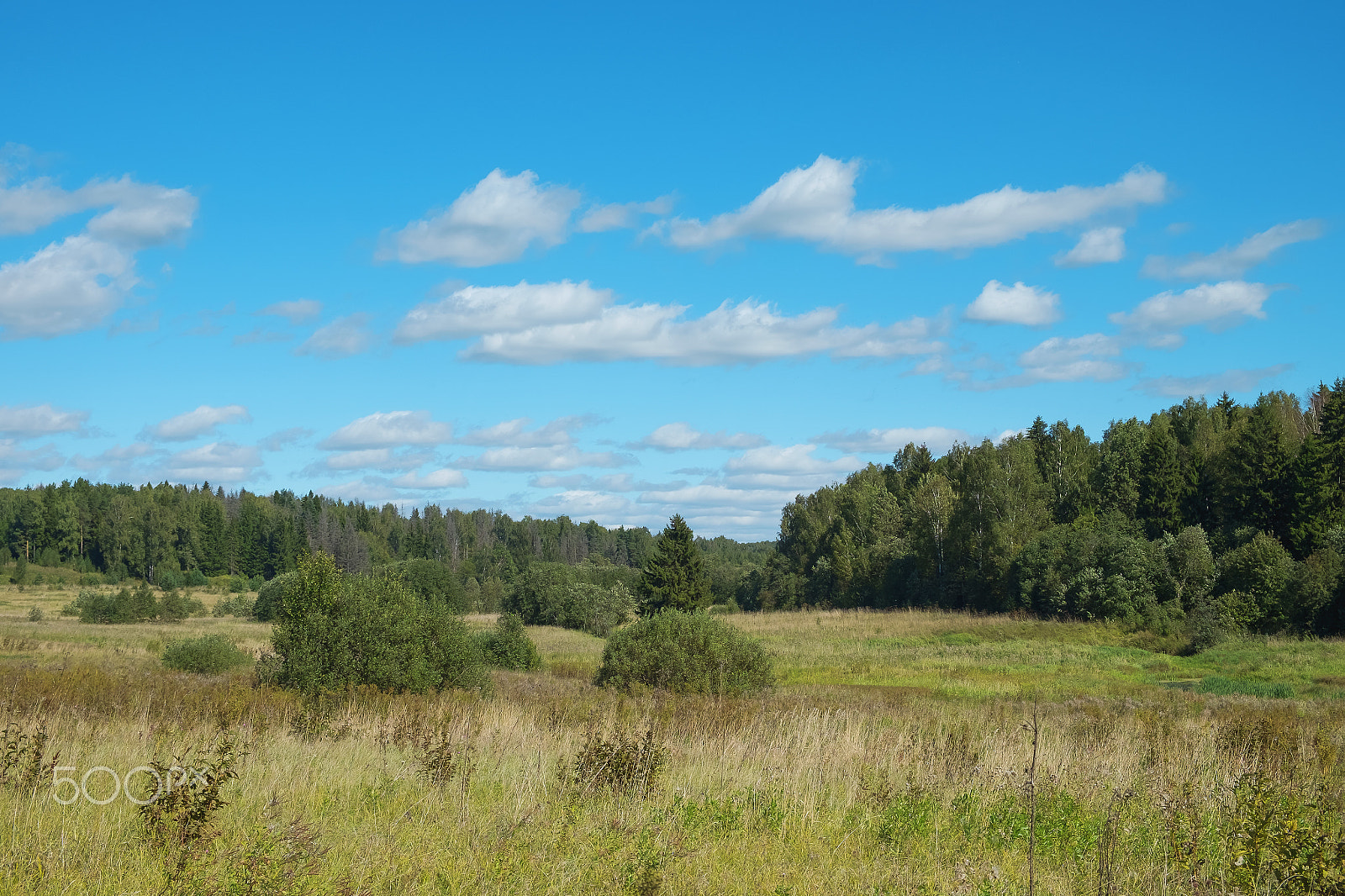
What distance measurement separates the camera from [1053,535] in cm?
5644

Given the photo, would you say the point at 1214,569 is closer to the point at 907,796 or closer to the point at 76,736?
the point at 907,796

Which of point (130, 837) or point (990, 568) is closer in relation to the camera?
point (130, 837)

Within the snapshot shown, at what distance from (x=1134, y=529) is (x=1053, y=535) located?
551 cm

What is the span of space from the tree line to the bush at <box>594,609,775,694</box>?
29.2 m

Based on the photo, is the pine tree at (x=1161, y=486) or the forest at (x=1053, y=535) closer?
the forest at (x=1053, y=535)

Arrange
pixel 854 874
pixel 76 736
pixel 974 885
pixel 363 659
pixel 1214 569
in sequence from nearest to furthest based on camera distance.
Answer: pixel 974 885 → pixel 854 874 → pixel 76 736 → pixel 363 659 → pixel 1214 569

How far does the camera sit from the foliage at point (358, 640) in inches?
714

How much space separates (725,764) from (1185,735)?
26.2 feet

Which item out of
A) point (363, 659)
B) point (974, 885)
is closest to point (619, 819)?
point (974, 885)

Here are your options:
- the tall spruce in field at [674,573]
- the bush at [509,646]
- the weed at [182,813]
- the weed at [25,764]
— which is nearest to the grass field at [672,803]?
the weed at [182,813]

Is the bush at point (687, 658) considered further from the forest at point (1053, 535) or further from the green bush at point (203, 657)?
the green bush at point (203, 657)

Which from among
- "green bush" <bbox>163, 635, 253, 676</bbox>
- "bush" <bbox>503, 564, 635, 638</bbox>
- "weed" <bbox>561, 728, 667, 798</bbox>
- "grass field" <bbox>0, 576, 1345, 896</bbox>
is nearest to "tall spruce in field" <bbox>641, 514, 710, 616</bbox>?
"bush" <bbox>503, 564, 635, 638</bbox>

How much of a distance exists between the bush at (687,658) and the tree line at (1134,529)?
1150 inches

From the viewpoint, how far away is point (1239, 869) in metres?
5.34
